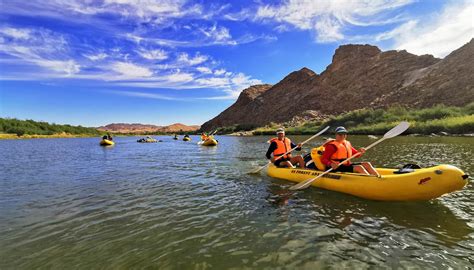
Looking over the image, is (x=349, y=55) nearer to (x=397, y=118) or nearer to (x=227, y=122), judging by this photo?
(x=397, y=118)

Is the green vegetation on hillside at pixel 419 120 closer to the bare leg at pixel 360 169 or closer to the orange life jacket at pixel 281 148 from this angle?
the orange life jacket at pixel 281 148

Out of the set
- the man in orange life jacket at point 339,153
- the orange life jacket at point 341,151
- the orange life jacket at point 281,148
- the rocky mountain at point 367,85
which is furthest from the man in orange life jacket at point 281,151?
the rocky mountain at point 367,85

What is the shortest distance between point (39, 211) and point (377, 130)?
43947mm

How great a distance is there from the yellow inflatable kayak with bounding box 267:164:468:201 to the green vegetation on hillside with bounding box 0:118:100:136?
90.7m

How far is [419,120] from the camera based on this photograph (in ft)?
143

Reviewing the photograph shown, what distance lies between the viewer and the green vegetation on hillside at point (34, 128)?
77250 mm

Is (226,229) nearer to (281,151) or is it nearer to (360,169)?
(360,169)

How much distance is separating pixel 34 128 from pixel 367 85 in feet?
311

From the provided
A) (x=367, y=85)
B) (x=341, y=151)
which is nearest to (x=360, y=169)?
(x=341, y=151)

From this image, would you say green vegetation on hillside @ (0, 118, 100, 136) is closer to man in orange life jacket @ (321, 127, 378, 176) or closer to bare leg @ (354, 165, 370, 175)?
man in orange life jacket @ (321, 127, 378, 176)

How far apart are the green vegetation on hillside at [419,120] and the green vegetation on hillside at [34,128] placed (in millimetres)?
73693

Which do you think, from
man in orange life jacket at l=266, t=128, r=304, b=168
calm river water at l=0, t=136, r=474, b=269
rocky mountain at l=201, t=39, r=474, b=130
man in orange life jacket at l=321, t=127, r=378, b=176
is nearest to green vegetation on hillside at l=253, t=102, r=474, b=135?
rocky mountain at l=201, t=39, r=474, b=130

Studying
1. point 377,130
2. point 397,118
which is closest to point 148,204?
point 377,130

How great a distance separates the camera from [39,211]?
26.8ft
